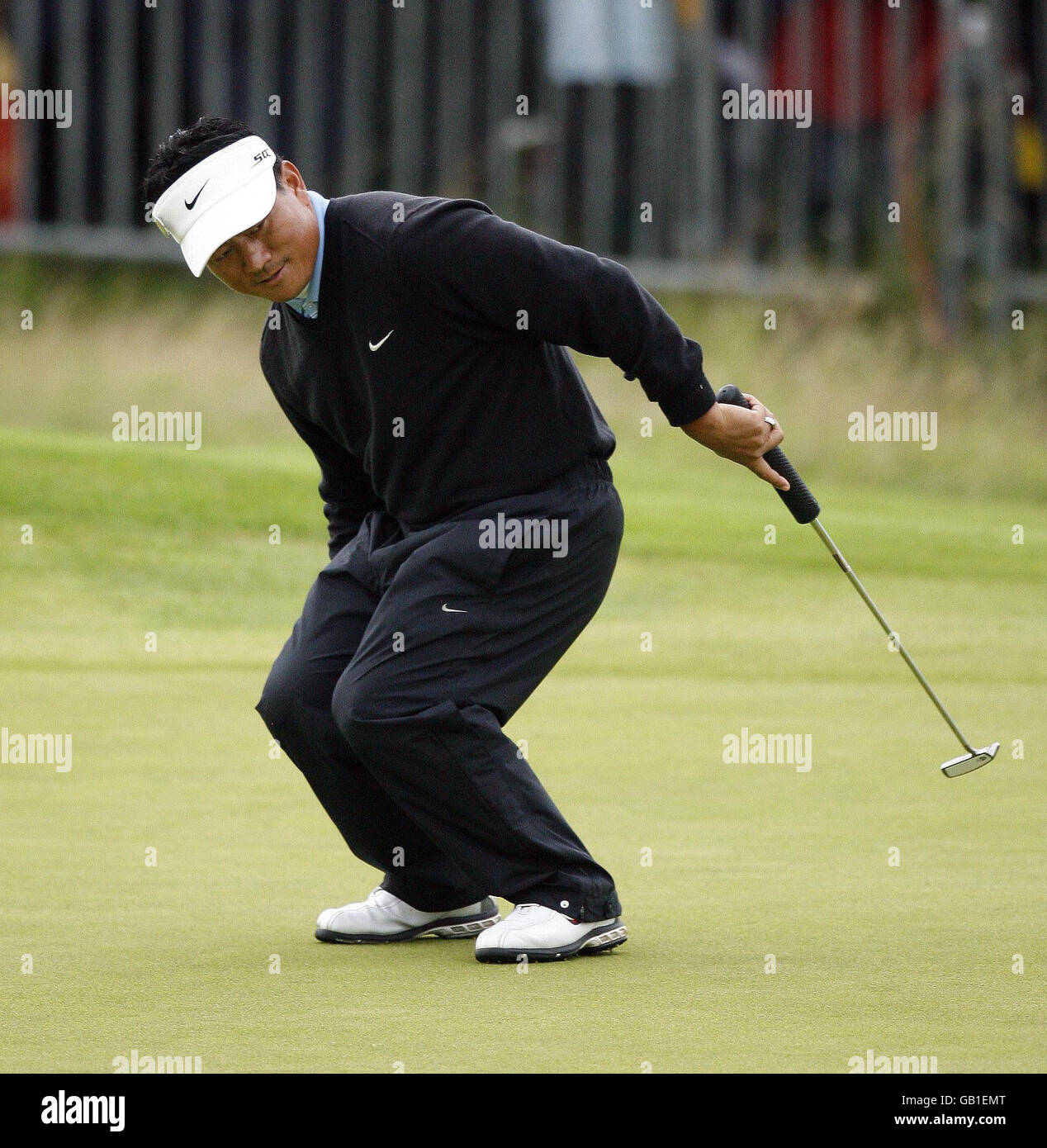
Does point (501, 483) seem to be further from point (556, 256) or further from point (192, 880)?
point (192, 880)

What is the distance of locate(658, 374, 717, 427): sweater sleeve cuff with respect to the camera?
4273mm

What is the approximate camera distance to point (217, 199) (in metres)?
4.04

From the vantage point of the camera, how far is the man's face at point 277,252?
4102 mm

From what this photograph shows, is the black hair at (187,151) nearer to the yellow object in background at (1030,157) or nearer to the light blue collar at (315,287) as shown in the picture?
the light blue collar at (315,287)

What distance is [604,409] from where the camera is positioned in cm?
1417

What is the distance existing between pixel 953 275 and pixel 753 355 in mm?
2011

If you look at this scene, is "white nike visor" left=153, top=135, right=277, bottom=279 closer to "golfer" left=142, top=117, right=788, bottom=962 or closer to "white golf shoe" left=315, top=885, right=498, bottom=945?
"golfer" left=142, top=117, right=788, bottom=962

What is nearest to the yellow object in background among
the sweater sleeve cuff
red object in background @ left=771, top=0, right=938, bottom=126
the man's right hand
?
red object in background @ left=771, top=0, right=938, bottom=126

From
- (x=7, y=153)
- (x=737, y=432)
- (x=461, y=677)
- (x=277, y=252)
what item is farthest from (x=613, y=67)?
(x=461, y=677)

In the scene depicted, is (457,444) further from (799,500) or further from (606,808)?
(606,808)

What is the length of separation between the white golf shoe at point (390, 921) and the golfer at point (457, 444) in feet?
0.07

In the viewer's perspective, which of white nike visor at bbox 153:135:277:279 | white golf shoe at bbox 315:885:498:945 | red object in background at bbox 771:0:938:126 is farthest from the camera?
red object in background at bbox 771:0:938:126

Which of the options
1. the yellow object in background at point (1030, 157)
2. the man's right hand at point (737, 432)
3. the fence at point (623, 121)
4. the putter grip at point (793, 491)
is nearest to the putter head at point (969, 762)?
the putter grip at point (793, 491)

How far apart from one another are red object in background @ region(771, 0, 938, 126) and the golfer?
12784 mm
